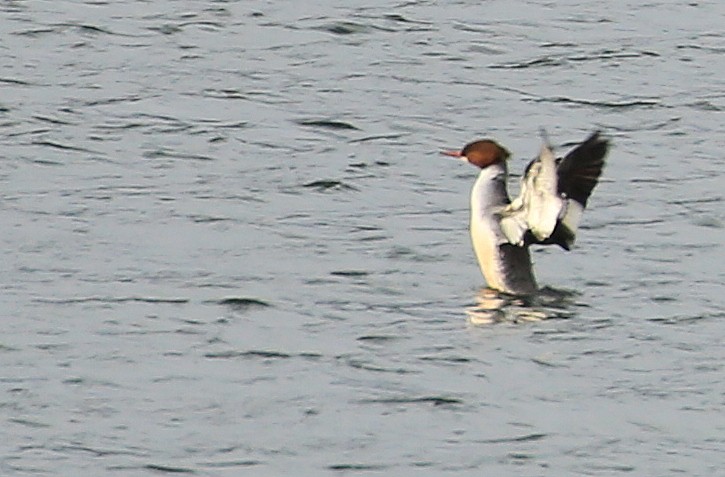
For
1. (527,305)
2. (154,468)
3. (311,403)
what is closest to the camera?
(154,468)

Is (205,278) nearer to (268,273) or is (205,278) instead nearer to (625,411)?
(268,273)

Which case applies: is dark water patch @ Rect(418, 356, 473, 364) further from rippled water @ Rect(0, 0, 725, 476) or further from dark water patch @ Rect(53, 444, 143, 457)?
dark water patch @ Rect(53, 444, 143, 457)

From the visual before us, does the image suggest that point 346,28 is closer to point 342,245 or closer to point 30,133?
point 30,133

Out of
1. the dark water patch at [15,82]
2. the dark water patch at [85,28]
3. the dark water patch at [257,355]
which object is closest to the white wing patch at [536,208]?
the dark water patch at [257,355]

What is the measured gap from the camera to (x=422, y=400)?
9.74 m

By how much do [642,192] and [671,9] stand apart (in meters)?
6.06

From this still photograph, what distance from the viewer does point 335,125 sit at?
15.6 meters

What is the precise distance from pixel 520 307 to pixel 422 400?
1916 mm

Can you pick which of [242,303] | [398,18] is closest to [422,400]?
[242,303]

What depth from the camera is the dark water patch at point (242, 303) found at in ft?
36.7

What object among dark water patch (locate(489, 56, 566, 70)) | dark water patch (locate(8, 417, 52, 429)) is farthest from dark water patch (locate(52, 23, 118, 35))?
dark water patch (locate(8, 417, 52, 429))

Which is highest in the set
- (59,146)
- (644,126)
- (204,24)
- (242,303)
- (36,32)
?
(36,32)

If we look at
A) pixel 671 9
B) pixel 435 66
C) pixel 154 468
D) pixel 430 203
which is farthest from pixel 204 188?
pixel 671 9

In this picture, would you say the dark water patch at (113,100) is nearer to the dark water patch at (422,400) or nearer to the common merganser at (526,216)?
the common merganser at (526,216)
